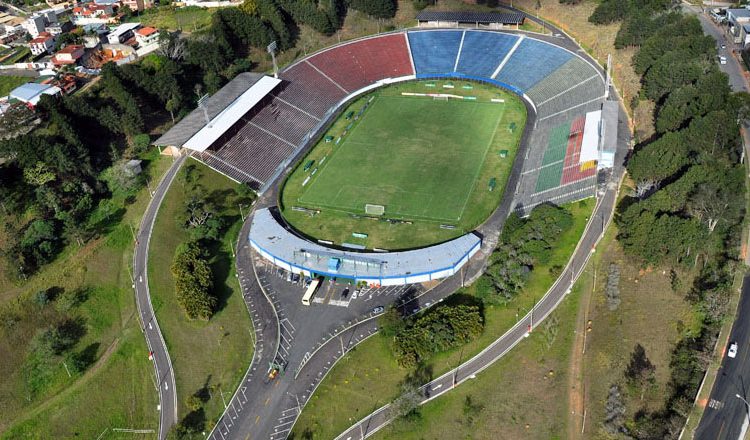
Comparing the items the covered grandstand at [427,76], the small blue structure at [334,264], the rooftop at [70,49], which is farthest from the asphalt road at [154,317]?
the rooftop at [70,49]

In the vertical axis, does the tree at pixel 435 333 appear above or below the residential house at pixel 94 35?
below

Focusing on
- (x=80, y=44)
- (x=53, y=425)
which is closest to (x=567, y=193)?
(x=53, y=425)

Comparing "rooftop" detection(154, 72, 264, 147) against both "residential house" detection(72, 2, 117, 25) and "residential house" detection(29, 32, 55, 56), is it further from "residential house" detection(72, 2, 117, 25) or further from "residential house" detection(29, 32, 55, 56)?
"residential house" detection(72, 2, 117, 25)

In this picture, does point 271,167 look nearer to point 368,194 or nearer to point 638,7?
point 368,194

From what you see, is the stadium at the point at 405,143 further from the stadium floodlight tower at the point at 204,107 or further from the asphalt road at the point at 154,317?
the asphalt road at the point at 154,317

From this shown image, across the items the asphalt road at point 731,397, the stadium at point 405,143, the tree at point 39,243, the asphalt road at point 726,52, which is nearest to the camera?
the asphalt road at point 731,397
